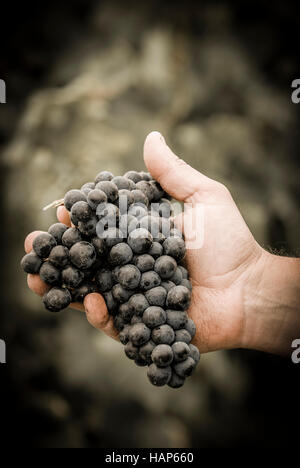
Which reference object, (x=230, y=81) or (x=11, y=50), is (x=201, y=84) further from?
(x=11, y=50)

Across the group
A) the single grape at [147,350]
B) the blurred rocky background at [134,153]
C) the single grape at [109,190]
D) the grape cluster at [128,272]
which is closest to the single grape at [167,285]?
the grape cluster at [128,272]

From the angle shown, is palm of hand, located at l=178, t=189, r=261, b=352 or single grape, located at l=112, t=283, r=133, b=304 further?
palm of hand, located at l=178, t=189, r=261, b=352

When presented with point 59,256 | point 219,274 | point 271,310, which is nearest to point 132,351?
point 59,256

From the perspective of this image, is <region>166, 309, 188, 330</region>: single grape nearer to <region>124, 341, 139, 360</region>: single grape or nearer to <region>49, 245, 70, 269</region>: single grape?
<region>124, 341, 139, 360</region>: single grape

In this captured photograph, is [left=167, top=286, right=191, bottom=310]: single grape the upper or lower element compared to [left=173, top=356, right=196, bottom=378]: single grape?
upper

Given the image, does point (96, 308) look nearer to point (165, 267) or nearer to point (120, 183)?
point (165, 267)
